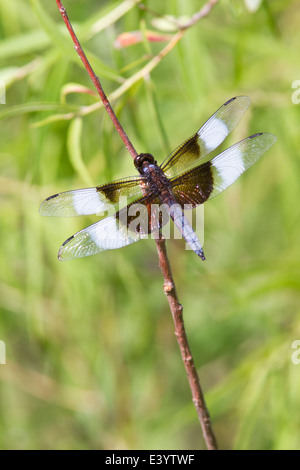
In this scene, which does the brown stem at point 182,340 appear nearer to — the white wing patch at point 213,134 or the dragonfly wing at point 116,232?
the dragonfly wing at point 116,232

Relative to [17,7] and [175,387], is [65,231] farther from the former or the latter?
[175,387]

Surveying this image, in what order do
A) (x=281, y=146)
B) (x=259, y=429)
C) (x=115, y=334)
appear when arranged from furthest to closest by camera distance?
(x=115, y=334), (x=259, y=429), (x=281, y=146)

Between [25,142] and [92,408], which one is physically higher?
[25,142]

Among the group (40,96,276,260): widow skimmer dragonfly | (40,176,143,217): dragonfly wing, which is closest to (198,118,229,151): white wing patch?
(40,96,276,260): widow skimmer dragonfly

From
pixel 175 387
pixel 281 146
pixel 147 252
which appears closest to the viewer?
pixel 281 146

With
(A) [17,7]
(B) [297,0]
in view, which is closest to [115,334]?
(A) [17,7]

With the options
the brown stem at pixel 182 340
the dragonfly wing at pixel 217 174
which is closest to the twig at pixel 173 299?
the brown stem at pixel 182 340
